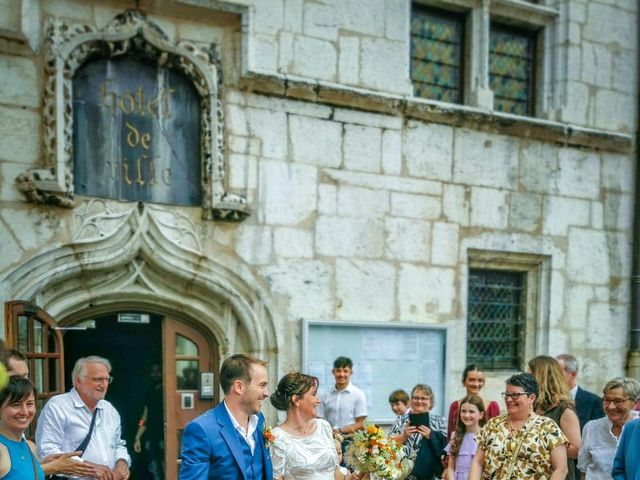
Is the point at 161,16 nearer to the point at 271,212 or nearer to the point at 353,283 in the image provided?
the point at 271,212

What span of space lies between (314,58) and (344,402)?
3.31 meters

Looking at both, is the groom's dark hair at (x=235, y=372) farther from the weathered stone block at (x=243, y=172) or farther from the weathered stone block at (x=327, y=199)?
the weathered stone block at (x=327, y=199)

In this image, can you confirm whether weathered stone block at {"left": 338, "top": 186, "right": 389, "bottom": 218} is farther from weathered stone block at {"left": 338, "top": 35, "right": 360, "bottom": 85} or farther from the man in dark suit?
the man in dark suit

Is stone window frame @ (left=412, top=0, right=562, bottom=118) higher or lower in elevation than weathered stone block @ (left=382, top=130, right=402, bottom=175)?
higher

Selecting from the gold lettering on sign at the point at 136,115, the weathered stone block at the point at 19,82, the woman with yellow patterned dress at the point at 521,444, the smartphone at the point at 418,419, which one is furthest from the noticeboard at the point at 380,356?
the weathered stone block at the point at 19,82

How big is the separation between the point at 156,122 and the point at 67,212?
3.78 ft

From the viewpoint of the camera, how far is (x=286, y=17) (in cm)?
718

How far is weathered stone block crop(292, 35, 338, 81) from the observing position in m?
7.23

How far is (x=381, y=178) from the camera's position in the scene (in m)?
7.66

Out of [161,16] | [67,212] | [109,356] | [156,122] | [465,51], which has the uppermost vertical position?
[465,51]

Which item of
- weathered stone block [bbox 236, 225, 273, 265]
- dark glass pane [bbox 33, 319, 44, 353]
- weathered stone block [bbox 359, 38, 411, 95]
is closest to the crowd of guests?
dark glass pane [bbox 33, 319, 44, 353]

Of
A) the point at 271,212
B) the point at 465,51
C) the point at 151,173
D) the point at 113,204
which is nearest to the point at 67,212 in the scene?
the point at 113,204

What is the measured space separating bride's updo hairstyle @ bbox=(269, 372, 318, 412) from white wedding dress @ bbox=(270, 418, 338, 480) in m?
0.15

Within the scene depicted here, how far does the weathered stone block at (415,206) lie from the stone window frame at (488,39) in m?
1.25
